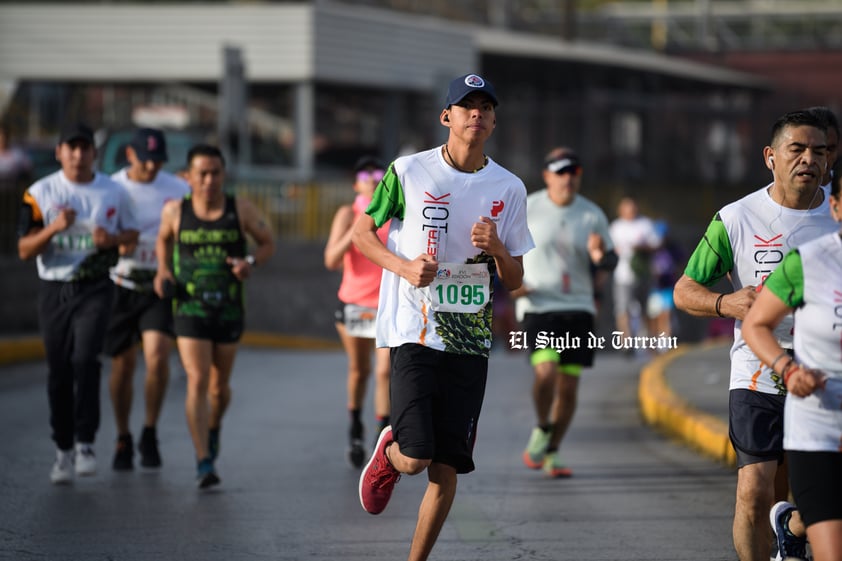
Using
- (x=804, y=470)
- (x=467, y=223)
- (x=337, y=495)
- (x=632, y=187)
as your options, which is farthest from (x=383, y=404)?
(x=632, y=187)

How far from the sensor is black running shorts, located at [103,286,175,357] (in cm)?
1080

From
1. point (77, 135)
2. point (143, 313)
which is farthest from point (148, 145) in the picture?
point (143, 313)

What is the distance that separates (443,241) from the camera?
267 inches

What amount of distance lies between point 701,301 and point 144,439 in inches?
210

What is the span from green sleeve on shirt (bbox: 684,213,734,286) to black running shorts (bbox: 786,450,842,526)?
1320mm

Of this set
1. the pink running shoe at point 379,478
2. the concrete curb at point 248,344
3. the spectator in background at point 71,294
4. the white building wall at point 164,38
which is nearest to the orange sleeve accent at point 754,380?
the pink running shoe at point 379,478

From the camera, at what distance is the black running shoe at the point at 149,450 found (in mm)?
10766

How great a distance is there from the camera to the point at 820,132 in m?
6.45

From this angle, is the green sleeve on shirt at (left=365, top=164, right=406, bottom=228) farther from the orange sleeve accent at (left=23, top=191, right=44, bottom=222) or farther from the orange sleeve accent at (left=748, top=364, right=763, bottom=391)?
the orange sleeve accent at (left=23, top=191, right=44, bottom=222)

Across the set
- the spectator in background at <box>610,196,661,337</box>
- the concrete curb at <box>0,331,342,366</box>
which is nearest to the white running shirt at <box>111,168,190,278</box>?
the concrete curb at <box>0,331,342,366</box>

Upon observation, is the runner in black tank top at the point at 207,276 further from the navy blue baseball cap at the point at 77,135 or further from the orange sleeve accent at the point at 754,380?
the orange sleeve accent at the point at 754,380

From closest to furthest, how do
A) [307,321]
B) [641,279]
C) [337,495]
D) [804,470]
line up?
[804,470] < [337,495] < [641,279] < [307,321]

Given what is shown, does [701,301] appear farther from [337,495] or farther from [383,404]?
[383,404]

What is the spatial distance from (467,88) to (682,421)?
21.4 ft
